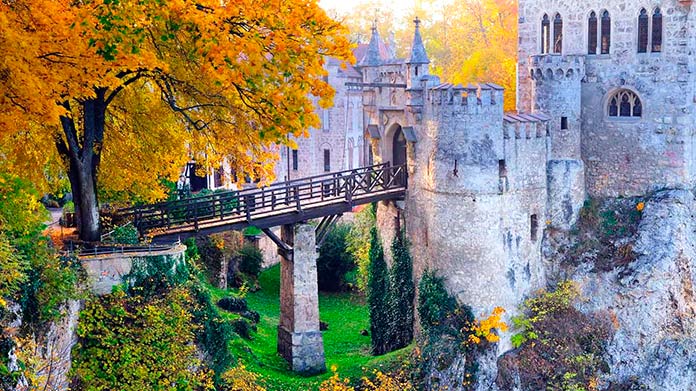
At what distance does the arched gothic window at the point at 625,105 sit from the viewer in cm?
3092

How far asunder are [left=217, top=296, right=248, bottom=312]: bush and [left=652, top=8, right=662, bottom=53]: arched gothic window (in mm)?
16491

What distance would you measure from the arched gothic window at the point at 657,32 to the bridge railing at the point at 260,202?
8904mm

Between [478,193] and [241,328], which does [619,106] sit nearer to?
[478,193]

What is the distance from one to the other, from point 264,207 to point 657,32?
13.7 m

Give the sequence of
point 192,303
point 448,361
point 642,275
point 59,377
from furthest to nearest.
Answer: point 642,275 < point 448,361 < point 192,303 < point 59,377

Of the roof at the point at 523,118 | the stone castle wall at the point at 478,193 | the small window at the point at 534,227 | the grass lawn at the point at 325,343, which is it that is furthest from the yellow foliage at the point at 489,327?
the roof at the point at 523,118

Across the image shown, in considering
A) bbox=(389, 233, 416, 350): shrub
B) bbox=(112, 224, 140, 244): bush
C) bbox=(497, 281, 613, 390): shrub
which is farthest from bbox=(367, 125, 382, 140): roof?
bbox=(112, 224, 140, 244): bush

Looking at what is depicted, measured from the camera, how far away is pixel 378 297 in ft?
107

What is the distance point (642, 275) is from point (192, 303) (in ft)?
A: 46.7

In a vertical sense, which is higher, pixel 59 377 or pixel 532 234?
pixel 532 234

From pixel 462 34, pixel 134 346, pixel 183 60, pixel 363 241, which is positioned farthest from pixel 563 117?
pixel 462 34

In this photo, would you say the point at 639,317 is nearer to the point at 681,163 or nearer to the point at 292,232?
the point at 681,163

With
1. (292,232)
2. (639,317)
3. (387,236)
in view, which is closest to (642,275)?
(639,317)

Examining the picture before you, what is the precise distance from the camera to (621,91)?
31125mm
